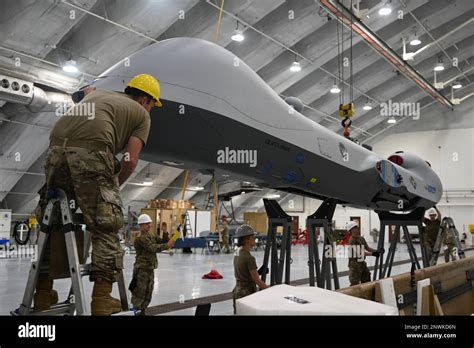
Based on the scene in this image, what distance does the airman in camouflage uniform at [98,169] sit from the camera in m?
2.06

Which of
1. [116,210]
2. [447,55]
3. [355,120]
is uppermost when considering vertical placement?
[447,55]

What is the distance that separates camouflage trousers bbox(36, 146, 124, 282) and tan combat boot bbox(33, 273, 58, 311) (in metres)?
0.45

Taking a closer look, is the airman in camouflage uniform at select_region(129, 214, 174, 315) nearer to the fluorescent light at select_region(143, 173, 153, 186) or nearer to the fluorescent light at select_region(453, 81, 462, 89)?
the fluorescent light at select_region(143, 173, 153, 186)

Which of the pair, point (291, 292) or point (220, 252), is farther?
point (220, 252)

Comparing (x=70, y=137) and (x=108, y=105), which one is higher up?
(x=108, y=105)

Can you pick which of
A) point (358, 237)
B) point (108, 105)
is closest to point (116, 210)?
point (108, 105)

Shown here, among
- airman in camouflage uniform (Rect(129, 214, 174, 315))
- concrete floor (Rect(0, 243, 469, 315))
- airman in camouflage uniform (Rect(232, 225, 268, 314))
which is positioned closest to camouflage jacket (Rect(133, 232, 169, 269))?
airman in camouflage uniform (Rect(129, 214, 174, 315))

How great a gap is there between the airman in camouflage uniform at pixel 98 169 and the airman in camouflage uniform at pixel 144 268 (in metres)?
2.86

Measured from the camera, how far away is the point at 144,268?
5297 mm

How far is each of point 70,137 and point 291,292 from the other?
1386 mm

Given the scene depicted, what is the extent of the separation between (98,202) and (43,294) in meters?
0.72
